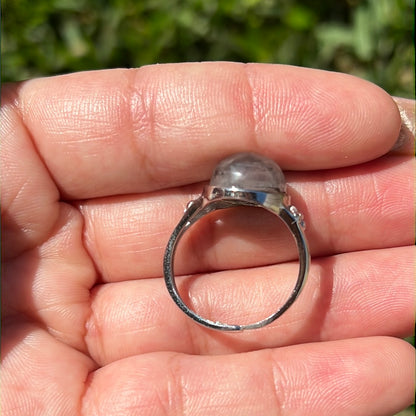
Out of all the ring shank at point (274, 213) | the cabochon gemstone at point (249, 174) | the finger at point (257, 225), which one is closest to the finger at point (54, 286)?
the finger at point (257, 225)

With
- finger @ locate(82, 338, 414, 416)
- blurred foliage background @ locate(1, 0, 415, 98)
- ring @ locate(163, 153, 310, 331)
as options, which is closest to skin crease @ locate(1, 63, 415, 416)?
finger @ locate(82, 338, 414, 416)

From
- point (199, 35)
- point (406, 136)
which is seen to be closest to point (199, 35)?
point (199, 35)

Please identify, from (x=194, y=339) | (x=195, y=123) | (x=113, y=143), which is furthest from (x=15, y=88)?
(x=194, y=339)

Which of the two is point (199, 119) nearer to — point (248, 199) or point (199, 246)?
point (248, 199)

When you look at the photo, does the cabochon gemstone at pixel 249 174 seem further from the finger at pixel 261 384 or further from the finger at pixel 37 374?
the finger at pixel 37 374

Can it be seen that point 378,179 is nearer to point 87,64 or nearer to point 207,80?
point 207,80

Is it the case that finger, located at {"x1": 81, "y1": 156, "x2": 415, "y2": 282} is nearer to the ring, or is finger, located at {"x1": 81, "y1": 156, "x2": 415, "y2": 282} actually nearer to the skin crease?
the skin crease
